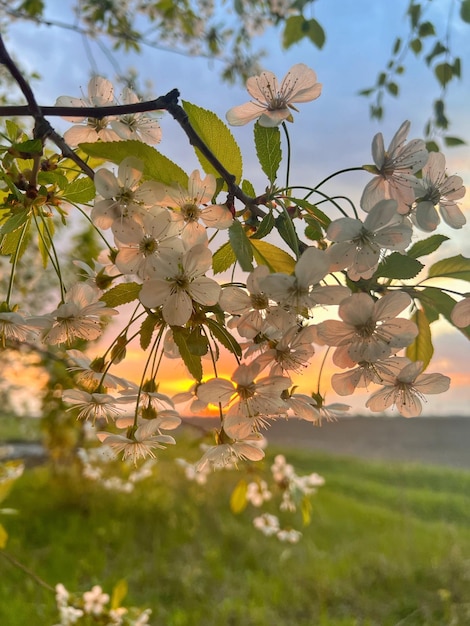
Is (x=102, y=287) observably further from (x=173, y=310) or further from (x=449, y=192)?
(x=449, y=192)

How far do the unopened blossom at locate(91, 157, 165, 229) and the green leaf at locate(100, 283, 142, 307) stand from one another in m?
0.04

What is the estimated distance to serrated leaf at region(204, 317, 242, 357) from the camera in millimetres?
352

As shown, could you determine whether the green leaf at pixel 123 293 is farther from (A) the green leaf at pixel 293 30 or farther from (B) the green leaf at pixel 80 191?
(A) the green leaf at pixel 293 30

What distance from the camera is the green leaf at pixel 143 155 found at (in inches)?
13.0

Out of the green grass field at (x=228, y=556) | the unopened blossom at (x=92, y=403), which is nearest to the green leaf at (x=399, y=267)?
the unopened blossom at (x=92, y=403)

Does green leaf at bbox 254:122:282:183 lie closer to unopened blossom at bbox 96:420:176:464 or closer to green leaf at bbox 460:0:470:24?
unopened blossom at bbox 96:420:176:464

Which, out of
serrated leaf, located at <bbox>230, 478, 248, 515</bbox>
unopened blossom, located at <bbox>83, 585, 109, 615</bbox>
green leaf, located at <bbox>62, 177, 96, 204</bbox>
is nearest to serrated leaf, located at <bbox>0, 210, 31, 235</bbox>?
green leaf, located at <bbox>62, 177, 96, 204</bbox>

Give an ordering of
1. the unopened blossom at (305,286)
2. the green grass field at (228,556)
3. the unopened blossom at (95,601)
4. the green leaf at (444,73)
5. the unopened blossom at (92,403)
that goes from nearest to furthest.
Answer: the unopened blossom at (305,286) → the unopened blossom at (92,403) → the unopened blossom at (95,601) → the green leaf at (444,73) → the green grass field at (228,556)

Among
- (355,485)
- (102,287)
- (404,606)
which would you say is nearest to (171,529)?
(404,606)

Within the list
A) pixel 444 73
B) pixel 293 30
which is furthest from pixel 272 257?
pixel 444 73

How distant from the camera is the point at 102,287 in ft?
1.45

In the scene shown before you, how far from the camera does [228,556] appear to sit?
2.58 m

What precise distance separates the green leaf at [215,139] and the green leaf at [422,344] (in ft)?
0.57

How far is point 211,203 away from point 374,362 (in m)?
0.14
